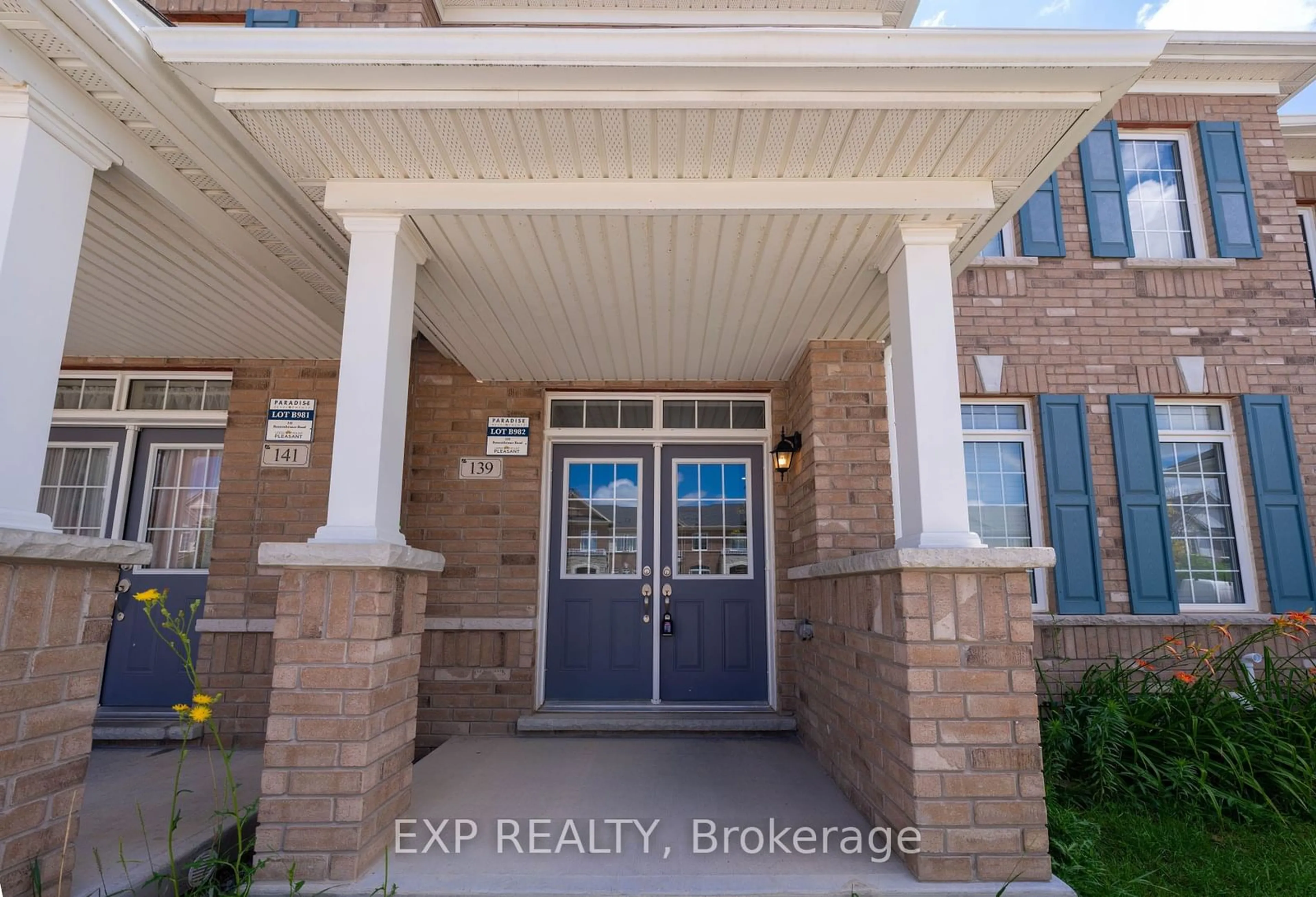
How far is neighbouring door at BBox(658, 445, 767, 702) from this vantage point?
535 cm

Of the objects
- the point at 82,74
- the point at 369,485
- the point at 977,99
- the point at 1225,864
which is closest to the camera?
the point at 82,74

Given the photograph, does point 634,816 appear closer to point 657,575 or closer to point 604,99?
point 657,575

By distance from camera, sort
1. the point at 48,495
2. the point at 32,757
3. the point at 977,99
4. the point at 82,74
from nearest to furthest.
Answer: the point at 32,757 < the point at 82,74 < the point at 977,99 < the point at 48,495

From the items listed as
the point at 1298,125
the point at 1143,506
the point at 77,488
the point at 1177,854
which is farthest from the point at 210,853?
the point at 1298,125

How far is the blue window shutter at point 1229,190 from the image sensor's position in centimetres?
570

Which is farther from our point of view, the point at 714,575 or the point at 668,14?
the point at 714,575

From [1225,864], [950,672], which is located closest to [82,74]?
[950,672]

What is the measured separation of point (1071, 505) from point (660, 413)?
3.03 metres

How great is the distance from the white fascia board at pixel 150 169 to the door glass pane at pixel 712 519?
2.81 meters

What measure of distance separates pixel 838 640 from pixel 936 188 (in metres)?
2.22

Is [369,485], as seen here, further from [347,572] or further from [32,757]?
[32,757]

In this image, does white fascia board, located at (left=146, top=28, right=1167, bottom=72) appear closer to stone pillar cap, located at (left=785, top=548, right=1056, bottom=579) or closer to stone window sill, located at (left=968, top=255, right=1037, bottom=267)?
stone pillar cap, located at (left=785, top=548, right=1056, bottom=579)

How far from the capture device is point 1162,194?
5.94 m

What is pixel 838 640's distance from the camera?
386cm
